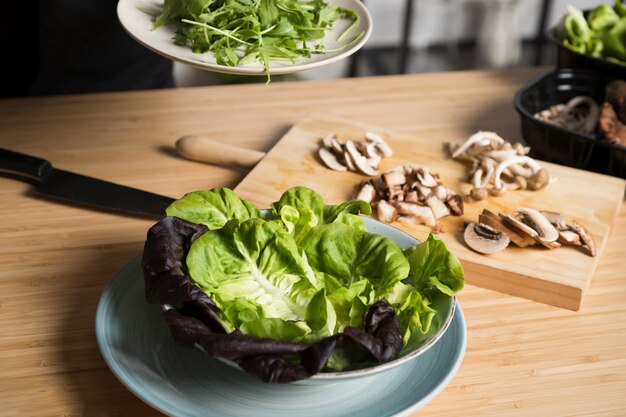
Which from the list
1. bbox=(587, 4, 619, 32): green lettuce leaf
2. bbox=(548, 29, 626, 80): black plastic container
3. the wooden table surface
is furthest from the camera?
bbox=(587, 4, 619, 32): green lettuce leaf

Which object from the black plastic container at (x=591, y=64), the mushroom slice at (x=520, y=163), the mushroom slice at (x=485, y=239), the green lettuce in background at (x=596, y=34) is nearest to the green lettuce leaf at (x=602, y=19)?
the green lettuce in background at (x=596, y=34)

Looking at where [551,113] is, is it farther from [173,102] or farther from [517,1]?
[517,1]

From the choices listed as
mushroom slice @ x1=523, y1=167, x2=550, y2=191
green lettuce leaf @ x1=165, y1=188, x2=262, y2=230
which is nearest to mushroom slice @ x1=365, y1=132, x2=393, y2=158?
mushroom slice @ x1=523, y1=167, x2=550, y2=191

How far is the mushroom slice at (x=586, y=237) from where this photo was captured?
129cm

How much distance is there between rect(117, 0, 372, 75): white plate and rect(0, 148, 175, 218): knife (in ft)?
0.90

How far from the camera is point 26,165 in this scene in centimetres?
140

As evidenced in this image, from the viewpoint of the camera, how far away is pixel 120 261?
4.13ft

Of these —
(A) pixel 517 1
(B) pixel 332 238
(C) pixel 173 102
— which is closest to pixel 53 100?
(C) pixel 173 102

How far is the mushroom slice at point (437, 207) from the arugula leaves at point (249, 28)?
297 mm

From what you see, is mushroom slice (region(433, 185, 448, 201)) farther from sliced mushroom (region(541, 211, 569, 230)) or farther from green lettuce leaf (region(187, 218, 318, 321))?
green lettuce leaf (region(187, 218, 318, 321))

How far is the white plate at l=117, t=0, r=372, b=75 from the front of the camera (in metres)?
1.13

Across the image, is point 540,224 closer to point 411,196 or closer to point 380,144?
point 411,196

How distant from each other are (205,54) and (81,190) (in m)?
0.36

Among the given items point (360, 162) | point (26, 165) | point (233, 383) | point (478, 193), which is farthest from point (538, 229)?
point (26, 165)
